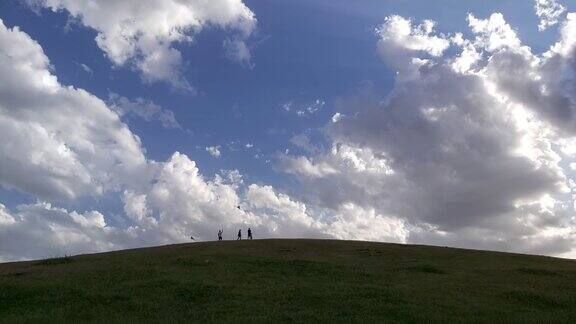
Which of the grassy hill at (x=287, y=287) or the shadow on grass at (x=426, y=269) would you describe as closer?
the grassy hill at (x=287, y=287)

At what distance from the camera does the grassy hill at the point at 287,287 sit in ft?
100

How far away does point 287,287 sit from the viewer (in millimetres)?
36469

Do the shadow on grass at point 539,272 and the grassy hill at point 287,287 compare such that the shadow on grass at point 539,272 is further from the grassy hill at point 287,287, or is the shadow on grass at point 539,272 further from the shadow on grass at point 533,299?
the shadow on grass at point 533,299

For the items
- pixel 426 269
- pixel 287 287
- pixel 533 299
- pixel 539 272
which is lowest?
pixel 533 299

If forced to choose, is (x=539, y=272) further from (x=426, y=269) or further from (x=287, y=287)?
(x=287, y=287)

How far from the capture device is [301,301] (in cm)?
3291

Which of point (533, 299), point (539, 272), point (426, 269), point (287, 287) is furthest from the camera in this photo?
point (539, 272)

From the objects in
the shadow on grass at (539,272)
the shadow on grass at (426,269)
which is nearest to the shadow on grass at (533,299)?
the shadow on grass at (426,269)

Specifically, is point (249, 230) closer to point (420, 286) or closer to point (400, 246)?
point (400, 246)

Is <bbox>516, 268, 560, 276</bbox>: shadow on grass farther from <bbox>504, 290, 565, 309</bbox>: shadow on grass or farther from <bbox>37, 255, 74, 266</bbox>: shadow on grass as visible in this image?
<bbox>37, 255, 74, 266</bbox>: shadow on grass

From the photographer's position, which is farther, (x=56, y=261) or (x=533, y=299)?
(x=56, y=261)

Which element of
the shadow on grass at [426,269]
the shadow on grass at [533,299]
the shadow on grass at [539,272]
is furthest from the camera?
the shadow on grass at [539,272]

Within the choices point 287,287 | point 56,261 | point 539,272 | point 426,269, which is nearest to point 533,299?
point 426,269

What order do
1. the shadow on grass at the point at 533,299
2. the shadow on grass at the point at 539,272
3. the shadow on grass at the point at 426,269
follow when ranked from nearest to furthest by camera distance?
the shadow on grass at the point at 533,299, the shadow on grass at the point at 426,269, the shadow on grass at the point at 539,272
